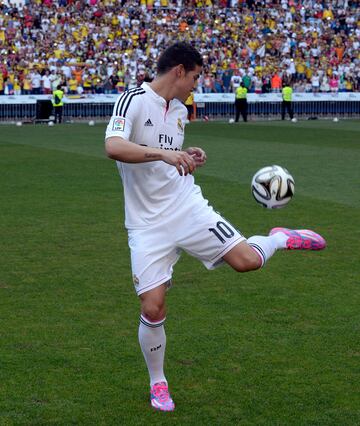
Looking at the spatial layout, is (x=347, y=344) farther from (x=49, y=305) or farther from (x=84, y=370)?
(x=49, y=305)

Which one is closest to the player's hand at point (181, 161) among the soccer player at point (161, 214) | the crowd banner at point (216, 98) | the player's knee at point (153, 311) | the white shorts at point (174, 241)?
the soccer player at point (161, 214)

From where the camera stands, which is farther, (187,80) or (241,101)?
(241,101)

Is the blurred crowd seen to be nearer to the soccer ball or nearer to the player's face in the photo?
the soccer ball

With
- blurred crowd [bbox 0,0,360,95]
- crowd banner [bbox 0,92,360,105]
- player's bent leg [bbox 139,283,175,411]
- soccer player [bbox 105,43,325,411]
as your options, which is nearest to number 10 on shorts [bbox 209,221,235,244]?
soccer player [bbox 105,43,325,411]

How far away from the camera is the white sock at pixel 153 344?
5.39m

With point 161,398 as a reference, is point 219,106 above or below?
above

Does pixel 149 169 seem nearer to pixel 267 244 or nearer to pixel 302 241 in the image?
pixel 267 244

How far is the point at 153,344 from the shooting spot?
5.42m

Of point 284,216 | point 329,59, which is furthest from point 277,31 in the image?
point 284,216

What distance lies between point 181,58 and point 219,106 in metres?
35.7

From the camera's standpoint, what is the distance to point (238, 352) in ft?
21.2

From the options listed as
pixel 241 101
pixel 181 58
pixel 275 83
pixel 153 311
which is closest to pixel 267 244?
pixel 153 311

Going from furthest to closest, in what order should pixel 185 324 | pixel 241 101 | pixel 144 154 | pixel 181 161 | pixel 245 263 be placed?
pixel 241 101
pixel 185 324
pixel 245 263
pixel 144 154
pixel 181 161

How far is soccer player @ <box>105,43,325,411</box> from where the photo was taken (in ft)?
17.5
